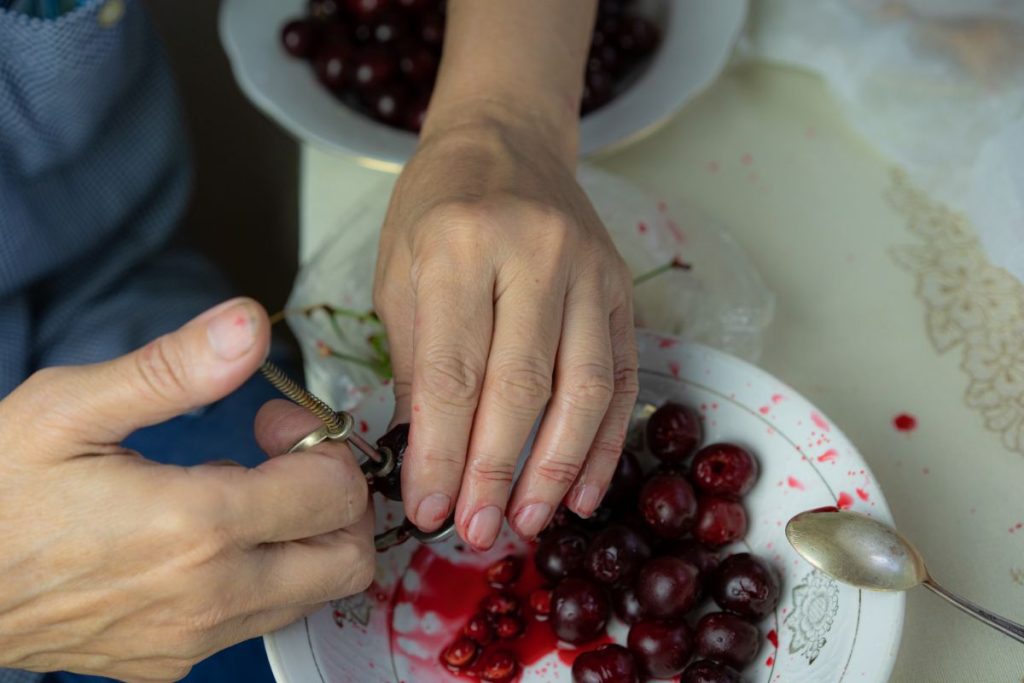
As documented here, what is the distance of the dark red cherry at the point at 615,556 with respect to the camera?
0.62 metres

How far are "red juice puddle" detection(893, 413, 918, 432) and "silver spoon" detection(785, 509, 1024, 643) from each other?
0.17m

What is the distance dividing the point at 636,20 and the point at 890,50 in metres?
0.26

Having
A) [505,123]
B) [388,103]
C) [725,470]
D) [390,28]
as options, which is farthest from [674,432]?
[390,28]

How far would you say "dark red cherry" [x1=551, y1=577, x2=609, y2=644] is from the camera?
613 mm

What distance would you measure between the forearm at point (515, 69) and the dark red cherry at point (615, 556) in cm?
30

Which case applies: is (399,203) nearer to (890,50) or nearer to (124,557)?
(124,557)

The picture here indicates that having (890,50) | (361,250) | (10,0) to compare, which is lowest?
(361,250)

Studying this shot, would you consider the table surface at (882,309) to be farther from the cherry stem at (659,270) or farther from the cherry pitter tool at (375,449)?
the cherry pitter tool at (375,449)

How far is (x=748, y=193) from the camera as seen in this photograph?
2.99 feet

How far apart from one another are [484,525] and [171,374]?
0.66 ft

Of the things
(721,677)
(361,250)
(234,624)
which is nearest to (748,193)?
(361,250)

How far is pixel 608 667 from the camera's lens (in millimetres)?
579

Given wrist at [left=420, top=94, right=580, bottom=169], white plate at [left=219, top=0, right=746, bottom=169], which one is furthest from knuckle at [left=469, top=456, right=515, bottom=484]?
white plate at [left=219, top=0, right=746, bottom=169]

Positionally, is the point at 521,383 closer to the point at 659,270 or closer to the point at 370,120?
the point at 659,270
